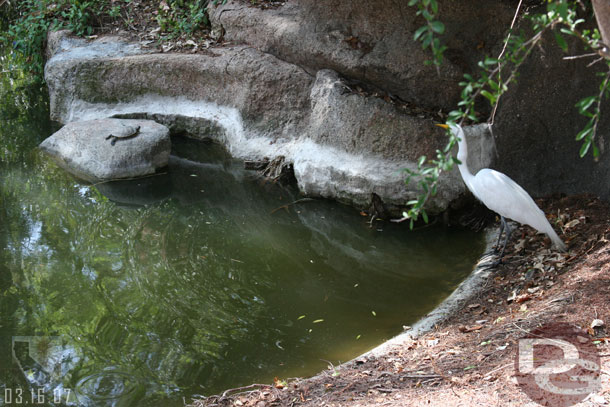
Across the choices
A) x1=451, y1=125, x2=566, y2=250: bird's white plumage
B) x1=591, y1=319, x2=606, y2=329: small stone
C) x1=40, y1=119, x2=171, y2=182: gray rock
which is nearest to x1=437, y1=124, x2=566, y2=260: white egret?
x1=451, y1=125, x2=566, y2=250: bird's white plumage

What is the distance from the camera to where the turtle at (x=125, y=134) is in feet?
25.6

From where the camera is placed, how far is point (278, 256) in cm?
604

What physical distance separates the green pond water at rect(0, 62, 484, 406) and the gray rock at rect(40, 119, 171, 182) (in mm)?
199

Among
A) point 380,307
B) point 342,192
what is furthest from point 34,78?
point 380,307

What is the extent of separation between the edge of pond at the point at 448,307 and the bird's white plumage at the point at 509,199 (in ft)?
1.70

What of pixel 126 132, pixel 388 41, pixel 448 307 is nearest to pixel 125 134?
pixel 126 132

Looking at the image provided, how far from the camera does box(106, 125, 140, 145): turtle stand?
779 centimetres

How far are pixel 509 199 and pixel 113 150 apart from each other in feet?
16.1

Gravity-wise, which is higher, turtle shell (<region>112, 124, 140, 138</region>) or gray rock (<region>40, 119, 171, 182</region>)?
turtle shell (<region>112, 124, 140, 138</region>)

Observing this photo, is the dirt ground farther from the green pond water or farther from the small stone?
the green pond water

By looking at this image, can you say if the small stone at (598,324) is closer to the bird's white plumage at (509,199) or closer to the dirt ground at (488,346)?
the dirt ground at (488,346)
